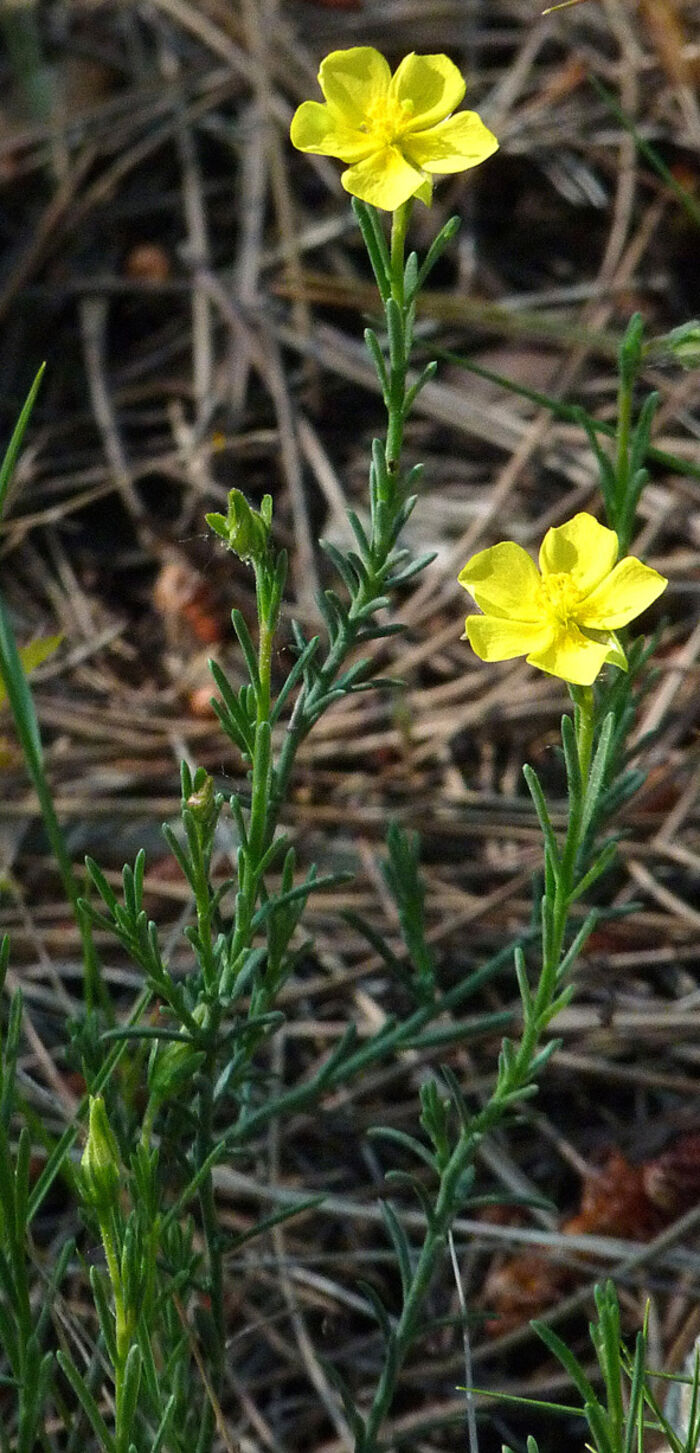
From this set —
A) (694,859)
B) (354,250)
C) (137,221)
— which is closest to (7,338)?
(137,221)

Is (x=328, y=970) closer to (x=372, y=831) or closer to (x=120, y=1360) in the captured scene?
(x=372, y=831)

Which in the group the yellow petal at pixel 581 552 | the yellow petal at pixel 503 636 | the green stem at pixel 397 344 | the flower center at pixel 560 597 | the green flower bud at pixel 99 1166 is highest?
the green stem at pixel 397 344

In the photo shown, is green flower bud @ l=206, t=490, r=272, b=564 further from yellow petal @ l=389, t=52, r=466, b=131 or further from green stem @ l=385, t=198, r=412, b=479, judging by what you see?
yellow petal @ l=389, t=52, r=466, b=131

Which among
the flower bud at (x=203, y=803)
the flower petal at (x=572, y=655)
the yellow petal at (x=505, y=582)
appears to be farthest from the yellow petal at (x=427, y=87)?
the flower bud at (x=203, y=803)

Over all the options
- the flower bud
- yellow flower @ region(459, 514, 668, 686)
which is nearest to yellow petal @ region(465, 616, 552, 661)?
yellow flower @ region(459, 514, 668, 686)

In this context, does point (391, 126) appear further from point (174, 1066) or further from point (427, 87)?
point (174, 1066)

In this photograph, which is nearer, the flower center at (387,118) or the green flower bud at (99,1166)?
the green flower bud at (99,1166)

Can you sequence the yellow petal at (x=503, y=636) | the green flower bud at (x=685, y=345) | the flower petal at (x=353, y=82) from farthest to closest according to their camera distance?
the green flower bud at (x=685, y=345), the flower petal at (x=353, y=82), the yellow petal at (x=503, y=636)

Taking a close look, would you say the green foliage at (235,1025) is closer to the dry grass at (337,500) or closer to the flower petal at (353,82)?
the flower petal at (353,82)

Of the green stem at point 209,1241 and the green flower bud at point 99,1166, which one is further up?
the green flower bud at point 99,1166
